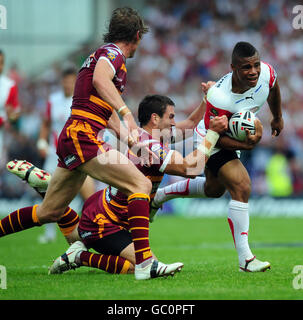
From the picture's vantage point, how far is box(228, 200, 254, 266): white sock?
6.55 meters

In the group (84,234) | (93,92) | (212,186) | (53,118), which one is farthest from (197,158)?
(53,118)

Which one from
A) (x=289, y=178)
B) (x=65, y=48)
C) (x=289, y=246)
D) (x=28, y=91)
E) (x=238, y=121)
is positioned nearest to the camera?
(x=238, y=121)

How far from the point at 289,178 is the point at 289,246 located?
913 cm

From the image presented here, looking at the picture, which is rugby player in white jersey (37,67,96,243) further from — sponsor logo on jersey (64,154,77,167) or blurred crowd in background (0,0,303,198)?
blurred crowd in background (0,0,303,198)

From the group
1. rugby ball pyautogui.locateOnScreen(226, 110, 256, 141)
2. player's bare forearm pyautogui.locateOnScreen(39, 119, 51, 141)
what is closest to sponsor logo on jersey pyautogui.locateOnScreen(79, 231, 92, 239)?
rugby ball pyautogui.locateOnScreen(226, 110, 256, 141)

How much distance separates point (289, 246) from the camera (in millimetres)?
9883

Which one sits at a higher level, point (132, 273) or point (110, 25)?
point (110, 25)

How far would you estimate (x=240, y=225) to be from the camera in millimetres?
6629

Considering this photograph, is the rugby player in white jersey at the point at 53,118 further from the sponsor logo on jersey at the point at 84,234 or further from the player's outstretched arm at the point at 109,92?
the player's outstretched arm at the point at 109,92

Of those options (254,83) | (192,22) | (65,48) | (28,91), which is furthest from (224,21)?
(254,83)

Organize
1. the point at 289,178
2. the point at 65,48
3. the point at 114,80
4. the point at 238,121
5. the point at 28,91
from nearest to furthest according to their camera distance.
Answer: the point at 114,80 → the point at 238,121 → the point at 289,178 → the point at 28,91 → the point at 65,48

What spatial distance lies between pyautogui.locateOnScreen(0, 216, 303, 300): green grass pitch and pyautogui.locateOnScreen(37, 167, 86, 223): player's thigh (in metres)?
0.62

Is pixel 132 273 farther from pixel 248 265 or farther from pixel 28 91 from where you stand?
pixel 28 91

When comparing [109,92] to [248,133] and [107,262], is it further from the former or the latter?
[107,262]
